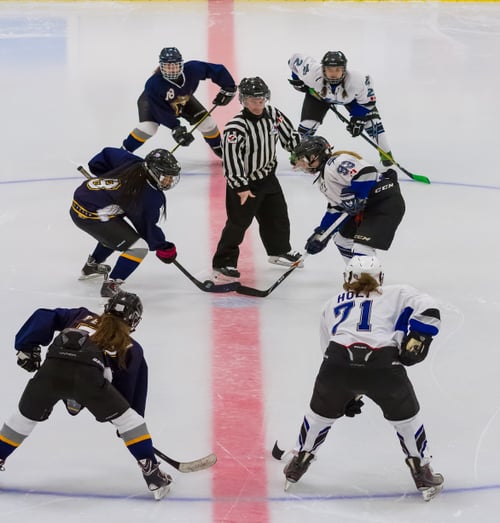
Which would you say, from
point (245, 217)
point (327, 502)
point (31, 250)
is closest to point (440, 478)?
point (327, 502)

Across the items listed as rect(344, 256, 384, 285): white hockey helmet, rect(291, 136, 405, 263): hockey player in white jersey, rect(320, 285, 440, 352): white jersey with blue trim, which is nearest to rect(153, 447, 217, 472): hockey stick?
rect(320, 285, 440, 352): white jersey with blue trim

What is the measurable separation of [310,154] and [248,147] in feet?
1.78

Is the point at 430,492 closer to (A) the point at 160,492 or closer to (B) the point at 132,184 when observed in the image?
(A) the point at 160,492

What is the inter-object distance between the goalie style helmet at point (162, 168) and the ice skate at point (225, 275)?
670 mm

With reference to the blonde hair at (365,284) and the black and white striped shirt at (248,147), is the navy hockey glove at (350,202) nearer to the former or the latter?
the black and white striped shirt at (248,147)

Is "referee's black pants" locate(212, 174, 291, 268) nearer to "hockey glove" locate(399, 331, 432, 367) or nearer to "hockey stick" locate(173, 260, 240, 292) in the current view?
"hockey stick" locate(173, 260, 240, 292)

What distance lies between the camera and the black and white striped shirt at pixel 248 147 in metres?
5.47

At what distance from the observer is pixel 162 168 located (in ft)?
16.8

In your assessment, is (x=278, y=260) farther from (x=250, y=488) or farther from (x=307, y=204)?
(x=250, y=488)

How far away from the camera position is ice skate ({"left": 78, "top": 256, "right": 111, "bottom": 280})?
225 inches

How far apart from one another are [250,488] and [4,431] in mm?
838

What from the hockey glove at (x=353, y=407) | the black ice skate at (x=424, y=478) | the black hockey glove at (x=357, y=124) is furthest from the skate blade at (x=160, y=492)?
the black hockey glove at (x=357, y=124)

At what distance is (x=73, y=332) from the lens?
11.9 feet

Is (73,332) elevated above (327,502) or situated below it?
above
